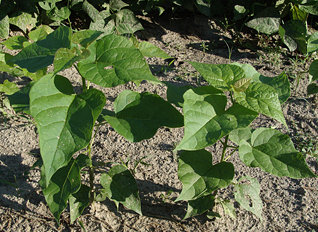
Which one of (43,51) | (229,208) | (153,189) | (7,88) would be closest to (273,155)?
(229,208)

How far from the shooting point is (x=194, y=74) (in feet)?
11.6

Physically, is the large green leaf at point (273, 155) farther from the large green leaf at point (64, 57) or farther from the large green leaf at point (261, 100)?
the large green leaf at point (64, 57)

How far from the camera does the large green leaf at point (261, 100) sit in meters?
1.73

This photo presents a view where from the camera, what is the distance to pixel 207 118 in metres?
1.74

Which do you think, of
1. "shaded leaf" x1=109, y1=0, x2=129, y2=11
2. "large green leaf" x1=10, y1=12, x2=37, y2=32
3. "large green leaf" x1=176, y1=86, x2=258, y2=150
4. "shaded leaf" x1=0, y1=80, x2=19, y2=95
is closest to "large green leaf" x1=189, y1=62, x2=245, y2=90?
"large green leaf" x1=176, y1=86, x2=258, y2=150

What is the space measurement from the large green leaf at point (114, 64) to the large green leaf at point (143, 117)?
0.80 ft

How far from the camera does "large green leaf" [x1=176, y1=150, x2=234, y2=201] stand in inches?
74.0

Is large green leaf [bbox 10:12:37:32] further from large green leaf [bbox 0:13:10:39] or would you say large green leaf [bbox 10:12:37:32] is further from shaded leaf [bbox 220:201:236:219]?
shaded leaf [bbox 220:201:236:219]

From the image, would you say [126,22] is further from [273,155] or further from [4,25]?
[273,155]

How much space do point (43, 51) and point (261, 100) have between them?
1.03 m

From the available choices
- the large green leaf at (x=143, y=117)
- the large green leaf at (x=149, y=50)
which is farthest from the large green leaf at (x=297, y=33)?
the large green leaf at (x=143, y=117)

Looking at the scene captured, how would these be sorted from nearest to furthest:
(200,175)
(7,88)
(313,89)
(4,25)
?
(200,175)
(7,88)
(313,89)
(4,25)

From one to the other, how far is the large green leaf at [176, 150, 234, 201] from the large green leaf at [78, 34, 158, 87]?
0.58m

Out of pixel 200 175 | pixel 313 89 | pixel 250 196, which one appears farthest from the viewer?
pixel 313 89
